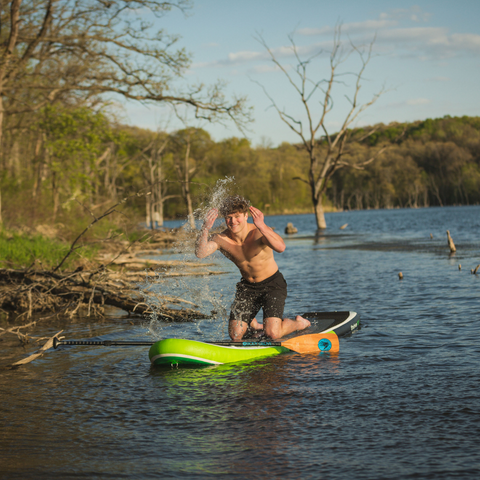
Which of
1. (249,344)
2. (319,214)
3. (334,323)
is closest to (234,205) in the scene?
(249,344)

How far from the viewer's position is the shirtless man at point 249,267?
22.2 ft

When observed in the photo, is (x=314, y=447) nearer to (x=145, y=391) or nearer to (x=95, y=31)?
(x=145, y=391)

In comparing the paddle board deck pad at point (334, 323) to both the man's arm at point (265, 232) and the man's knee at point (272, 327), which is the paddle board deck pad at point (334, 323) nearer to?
the man's knee at point (272, 327)

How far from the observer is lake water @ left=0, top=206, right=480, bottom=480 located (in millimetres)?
3906

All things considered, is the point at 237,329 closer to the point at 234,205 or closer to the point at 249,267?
the point at 249,267

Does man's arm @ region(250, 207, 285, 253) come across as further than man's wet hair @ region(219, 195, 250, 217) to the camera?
No

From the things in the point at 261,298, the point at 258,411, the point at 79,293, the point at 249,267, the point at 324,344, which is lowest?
the point at 258,411

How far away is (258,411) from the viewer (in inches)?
195

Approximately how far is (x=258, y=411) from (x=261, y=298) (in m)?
2.63

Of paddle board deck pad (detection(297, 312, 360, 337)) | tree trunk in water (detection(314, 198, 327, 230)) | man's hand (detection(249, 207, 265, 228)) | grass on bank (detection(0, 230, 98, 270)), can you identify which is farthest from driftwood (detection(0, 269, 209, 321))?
tree trunk in water (detection(314, 198, 327, 230))

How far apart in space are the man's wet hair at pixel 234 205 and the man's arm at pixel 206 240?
0.26 m

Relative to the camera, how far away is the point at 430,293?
37.5 ft

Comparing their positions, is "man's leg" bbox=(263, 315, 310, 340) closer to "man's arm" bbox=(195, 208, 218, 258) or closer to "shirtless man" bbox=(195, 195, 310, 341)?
"shirtless man" bbox=(195, 195, 310, 341)

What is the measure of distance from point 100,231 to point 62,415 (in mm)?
16441
